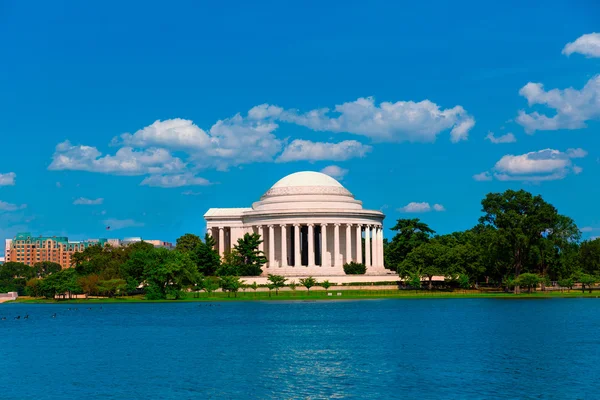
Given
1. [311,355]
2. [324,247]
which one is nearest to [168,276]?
[324,247]

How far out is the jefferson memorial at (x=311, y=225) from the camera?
155 metres

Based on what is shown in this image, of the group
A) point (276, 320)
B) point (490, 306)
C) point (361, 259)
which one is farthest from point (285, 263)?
point (276, 320)

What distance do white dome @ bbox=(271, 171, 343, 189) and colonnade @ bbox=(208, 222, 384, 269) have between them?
8.07 metres

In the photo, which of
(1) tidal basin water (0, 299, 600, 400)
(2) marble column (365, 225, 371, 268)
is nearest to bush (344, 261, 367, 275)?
(2) marble column (365, 225, 371, 268)

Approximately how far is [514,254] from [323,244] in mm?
37934

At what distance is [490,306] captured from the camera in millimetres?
96625

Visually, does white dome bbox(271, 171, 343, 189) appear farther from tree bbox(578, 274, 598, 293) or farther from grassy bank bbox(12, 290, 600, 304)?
tree bbox(578, 274, 598, 293)

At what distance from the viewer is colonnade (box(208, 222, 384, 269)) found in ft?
514

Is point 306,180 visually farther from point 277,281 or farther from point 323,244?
point 277,281

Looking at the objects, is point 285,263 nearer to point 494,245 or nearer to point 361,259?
point 361,259

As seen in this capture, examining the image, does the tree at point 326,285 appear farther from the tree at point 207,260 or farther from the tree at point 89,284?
the tree at point 89,284

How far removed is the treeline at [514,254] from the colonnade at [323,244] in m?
21.3

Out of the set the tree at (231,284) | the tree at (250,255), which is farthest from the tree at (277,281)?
the tree at (250,255)

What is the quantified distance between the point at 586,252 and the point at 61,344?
111 metres
